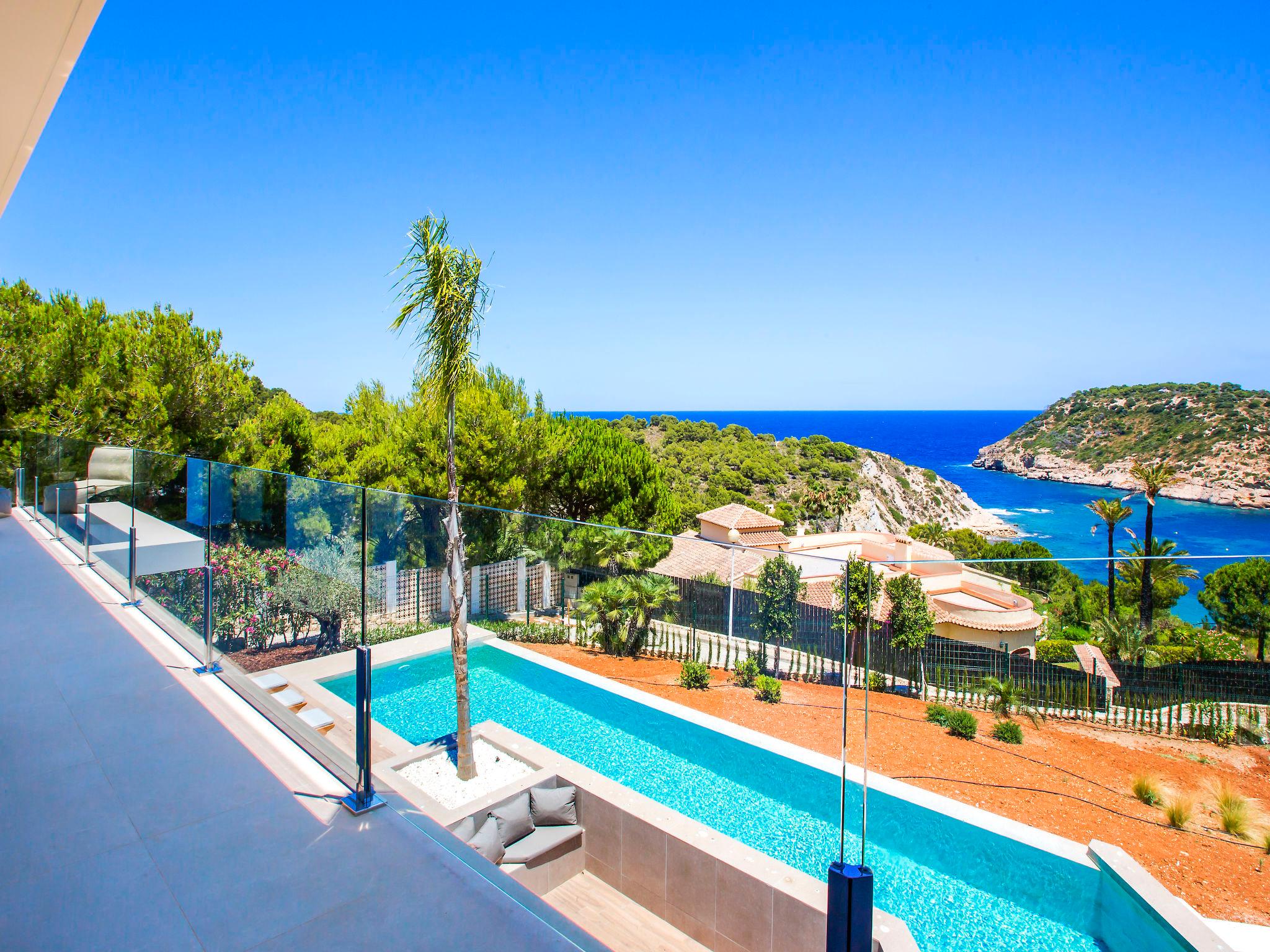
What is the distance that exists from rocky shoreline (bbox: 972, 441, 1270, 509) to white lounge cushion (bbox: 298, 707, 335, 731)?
55.8 metres

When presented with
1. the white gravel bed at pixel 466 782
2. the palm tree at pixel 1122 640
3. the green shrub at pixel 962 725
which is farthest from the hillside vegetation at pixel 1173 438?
the white gravel bed at pixel 466 782

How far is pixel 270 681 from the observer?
3389 millimetres

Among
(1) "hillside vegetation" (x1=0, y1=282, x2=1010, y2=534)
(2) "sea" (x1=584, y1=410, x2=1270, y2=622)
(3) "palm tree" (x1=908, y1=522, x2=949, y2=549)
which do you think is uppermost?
(1) "hillside vegetation" (x1=0, y1=282, x2=1010, y2=534)

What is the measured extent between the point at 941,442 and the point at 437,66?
151 meters

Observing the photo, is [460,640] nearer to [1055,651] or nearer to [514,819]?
[514,819]

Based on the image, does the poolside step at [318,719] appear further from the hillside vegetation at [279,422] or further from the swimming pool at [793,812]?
the hillside vegetation at [279,422]

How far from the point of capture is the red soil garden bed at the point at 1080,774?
2439 mm

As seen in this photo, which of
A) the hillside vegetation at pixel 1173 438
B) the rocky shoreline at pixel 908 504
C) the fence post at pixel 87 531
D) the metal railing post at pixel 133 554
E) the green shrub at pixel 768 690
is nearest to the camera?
the green shrub at pixel 768 690

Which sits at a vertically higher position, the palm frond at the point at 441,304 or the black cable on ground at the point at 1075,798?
the palm frond at the point at 441,304

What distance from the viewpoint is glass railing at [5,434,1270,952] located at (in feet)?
8.13

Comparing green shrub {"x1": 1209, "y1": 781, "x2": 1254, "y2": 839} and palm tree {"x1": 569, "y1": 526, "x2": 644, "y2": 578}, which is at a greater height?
palm tree {"x1": 569, "y1": 526, "x2": 644, "y2": 578}

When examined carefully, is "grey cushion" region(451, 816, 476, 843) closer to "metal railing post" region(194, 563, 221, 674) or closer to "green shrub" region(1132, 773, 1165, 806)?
"metal railing post" region(194, 563, 221, 674)

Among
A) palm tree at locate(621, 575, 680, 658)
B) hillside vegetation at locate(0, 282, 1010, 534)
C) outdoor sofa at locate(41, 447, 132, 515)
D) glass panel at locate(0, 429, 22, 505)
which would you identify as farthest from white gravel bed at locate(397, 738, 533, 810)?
glass panel at locate(0, 429, 22, 505)

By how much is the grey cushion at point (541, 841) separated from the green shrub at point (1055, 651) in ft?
9.90
